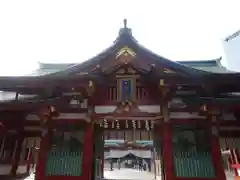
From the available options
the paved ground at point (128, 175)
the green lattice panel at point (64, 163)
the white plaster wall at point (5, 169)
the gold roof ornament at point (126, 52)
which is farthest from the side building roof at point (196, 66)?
the paved ground at point (128, 175)

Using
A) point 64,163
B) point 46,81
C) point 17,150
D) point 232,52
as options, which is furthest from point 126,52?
point 232,52

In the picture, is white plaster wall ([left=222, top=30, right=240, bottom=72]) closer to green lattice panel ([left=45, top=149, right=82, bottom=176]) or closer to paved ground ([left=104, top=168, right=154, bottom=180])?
paved ground ([left=104, top=168, right=154, bottom=180])

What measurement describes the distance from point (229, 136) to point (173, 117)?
2589 mm

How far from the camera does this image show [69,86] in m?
7.80

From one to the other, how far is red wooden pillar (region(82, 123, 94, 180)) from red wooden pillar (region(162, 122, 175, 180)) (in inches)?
111

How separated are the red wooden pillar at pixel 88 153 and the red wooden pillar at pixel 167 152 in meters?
2.81

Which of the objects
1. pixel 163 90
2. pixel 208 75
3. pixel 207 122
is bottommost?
pixel 207 122

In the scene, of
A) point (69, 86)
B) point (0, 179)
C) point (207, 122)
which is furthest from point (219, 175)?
point (0, 179)

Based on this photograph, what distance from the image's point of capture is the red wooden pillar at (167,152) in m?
6.68

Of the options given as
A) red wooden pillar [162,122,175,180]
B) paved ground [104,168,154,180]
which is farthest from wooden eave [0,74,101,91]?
paved ground [104,168,154,180]

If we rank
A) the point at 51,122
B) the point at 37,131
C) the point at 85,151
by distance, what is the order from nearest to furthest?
the point at 85,151
the point at 51,122
the point at 37,131

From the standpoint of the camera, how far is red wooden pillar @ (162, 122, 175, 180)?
6679 millimetres

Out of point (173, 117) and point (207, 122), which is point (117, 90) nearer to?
point (173, 117)

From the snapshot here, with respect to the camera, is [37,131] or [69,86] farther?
[37,131]
